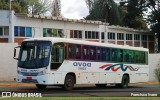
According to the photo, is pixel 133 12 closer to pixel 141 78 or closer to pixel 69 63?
pixel 141 78

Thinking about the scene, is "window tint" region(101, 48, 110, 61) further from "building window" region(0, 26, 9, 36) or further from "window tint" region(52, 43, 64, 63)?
"building window" region(0, 26, 9, 36)

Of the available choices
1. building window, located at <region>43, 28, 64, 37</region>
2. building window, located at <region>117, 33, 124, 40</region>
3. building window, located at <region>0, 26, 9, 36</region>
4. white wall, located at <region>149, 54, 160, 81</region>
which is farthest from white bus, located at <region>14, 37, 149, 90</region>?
building window, located at <region>117, 33, 124, 40</region>

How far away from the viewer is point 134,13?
301ft

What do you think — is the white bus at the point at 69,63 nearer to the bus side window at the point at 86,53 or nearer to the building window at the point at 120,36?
the bus side window at the point at 86,53

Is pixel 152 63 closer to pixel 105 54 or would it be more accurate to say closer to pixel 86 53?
pixel 105 54

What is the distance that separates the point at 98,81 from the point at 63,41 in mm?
4732

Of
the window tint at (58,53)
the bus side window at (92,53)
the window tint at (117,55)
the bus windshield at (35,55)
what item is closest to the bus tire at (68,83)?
the window tint at (58,53)

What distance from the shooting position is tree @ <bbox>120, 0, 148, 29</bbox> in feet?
289

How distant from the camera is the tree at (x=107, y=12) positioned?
8375cm

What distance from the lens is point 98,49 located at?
28.2m

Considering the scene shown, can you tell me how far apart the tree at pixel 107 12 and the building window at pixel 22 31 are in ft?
99.1

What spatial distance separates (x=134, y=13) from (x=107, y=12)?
969 centimetres

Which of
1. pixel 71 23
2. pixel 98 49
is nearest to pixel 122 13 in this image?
pixel 71 23

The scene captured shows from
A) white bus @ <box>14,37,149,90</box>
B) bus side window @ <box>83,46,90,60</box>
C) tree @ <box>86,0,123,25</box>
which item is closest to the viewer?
white bus @ <box>14,37,149,90</box>
